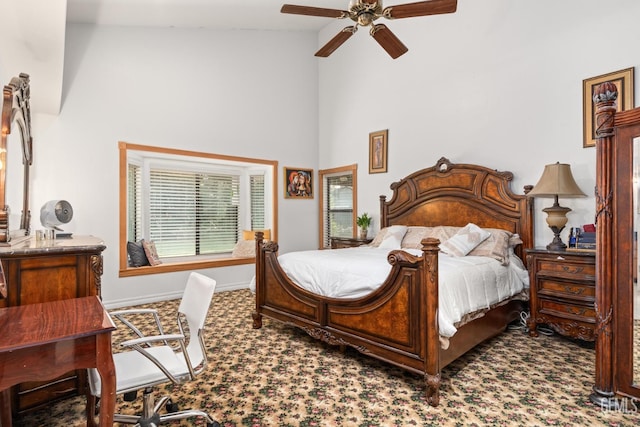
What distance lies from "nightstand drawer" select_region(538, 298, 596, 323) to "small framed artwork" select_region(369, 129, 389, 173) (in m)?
2.79

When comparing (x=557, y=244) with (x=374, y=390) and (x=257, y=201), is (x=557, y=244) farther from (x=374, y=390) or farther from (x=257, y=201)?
(x=257, y=201)

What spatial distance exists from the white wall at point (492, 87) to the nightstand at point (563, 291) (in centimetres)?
62

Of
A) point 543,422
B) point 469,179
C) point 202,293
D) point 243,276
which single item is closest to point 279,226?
point 243,276

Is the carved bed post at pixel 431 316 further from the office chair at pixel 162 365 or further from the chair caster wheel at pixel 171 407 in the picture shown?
the chair caster wheel at pixel 171 407

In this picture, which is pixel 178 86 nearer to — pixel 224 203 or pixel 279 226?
pixel 224 203

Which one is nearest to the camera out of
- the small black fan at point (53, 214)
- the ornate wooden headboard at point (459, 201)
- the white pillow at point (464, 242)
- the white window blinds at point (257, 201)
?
the small black fan at point (53, 214)

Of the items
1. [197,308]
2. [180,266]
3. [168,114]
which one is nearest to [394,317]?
[197,308]

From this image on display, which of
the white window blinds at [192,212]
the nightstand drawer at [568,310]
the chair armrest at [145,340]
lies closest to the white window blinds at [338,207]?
the white window blinds at [192,212]

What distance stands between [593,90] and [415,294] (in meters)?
2.87

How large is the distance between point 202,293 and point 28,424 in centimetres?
128

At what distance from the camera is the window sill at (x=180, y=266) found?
4519 millimetres

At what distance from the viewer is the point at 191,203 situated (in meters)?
5.76

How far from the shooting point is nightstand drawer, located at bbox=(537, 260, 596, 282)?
2.93 metres

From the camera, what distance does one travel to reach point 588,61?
3.39 metres
